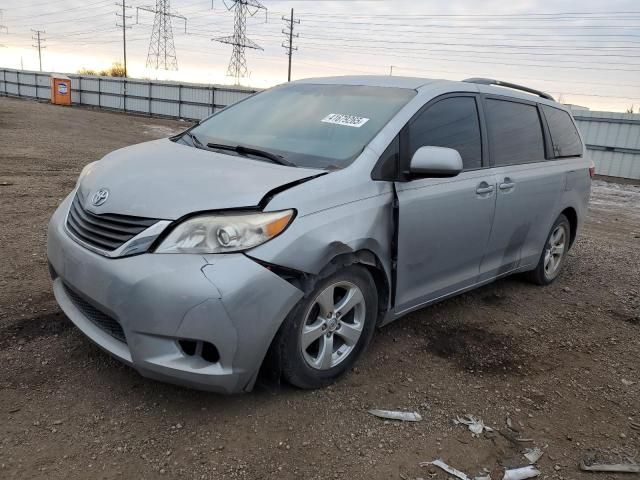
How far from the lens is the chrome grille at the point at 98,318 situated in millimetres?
2504

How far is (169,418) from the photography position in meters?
2.60

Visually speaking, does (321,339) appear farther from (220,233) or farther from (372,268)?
(220,233)

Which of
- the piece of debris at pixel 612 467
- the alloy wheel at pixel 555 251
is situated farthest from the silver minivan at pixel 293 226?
the piece of debris at pixel 612 467

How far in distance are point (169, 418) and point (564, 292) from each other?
13.2 feet

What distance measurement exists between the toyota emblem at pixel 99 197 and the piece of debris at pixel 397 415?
1776mm

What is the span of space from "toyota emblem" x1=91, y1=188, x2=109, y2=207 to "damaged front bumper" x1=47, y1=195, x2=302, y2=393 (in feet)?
1.00

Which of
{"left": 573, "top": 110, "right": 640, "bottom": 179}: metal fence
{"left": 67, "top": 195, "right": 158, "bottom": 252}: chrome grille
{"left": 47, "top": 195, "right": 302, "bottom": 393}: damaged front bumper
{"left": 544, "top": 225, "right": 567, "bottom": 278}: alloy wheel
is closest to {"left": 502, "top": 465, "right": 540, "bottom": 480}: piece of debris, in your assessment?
{"left": 47, "top": 195, "right": 302, "bottom": 393}: damaged front bumper

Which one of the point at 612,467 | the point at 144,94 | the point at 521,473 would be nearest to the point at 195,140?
the point at 521,473

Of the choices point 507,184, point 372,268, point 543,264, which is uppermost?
point 507,184

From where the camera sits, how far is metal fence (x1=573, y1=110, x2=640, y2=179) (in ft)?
54.3

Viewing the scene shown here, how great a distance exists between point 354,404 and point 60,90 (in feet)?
124

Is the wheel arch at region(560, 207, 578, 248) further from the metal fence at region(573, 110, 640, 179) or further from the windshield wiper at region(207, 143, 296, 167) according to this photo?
the metal fence at region(573, 110, 640, 179)

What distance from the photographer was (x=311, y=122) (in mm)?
3416

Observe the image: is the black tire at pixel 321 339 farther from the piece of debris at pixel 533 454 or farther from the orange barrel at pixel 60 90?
the orange barrel at pixel 60 90
